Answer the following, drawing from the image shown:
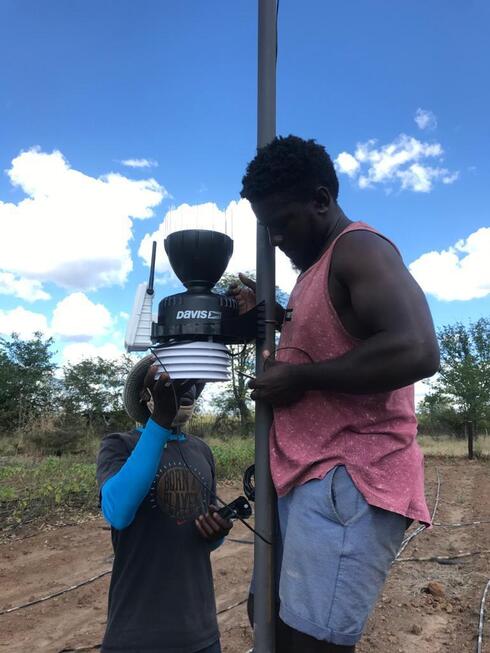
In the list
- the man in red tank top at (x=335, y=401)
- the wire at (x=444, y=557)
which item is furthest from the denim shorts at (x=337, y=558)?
the wire at (x=444, y=557)

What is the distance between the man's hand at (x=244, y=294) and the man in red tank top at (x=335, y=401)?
215 millimetres

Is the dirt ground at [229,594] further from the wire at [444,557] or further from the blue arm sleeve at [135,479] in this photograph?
the blue arm sleeve at [135,479]

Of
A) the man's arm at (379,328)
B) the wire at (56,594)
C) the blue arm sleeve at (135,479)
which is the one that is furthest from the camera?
the wire at (56,594)

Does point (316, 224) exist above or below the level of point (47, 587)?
above

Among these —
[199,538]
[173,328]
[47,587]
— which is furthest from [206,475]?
[47,587]

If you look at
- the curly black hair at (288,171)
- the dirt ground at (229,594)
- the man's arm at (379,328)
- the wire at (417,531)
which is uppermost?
the curly black hair at (288,171)

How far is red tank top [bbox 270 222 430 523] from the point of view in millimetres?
1347

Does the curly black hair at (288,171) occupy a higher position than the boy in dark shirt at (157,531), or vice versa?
the curly black hair at (288,171)

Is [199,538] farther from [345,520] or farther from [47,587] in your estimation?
[47,587]

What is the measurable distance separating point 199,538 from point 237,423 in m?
21.8

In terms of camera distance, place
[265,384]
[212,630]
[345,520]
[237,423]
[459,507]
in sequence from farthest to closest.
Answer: [237,423] → [459,507] → [212,630] → [265,384] → [345,520]

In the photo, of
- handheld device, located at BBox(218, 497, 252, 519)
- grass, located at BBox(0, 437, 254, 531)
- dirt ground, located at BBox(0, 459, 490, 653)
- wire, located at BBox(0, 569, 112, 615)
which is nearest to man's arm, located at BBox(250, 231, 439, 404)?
handheld device, located at BBox(218, 497, 252, 519)

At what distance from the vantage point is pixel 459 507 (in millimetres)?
9734

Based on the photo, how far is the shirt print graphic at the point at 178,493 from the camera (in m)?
2.06
